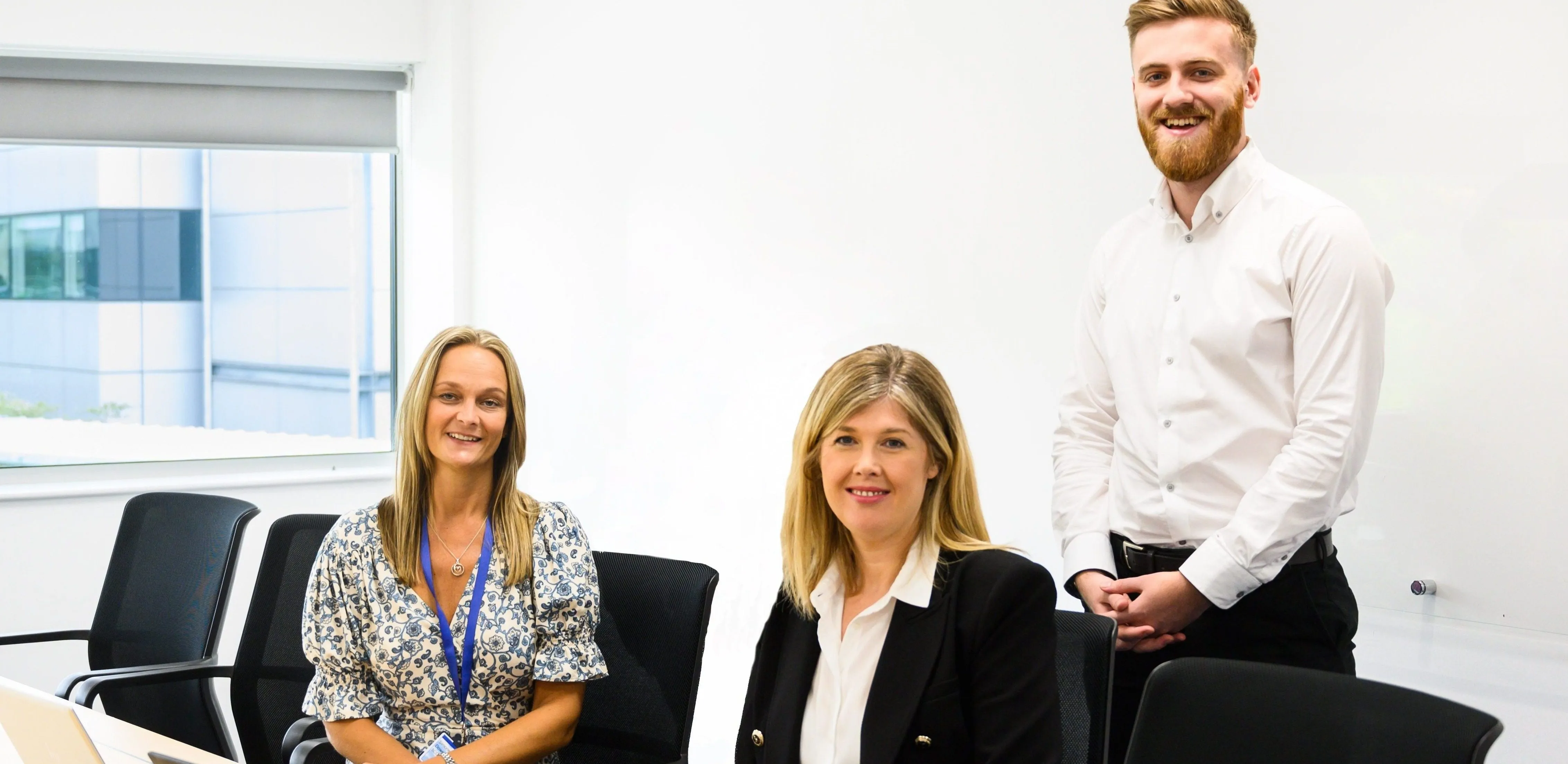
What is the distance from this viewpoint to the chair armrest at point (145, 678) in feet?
8.30

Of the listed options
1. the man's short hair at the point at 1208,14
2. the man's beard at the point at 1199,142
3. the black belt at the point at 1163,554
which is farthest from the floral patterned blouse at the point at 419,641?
the man's short hair at the point at 1208,14

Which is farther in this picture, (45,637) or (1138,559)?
(45,637)

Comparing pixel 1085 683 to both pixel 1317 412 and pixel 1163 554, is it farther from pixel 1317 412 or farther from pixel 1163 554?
pixel 1317 412

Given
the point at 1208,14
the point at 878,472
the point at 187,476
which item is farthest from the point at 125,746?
→ the point at 187,476

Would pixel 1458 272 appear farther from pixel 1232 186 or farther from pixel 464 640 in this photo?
pixel 464 640

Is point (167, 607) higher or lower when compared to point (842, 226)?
lower

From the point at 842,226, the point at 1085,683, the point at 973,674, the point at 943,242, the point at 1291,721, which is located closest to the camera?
the point at 1291,721

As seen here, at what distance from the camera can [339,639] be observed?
7.17 ft

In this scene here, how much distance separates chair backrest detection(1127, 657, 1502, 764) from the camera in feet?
4.47

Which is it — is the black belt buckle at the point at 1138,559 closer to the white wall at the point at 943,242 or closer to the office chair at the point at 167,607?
the white wall at the point at 943,242

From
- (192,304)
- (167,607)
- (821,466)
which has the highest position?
(192,304)

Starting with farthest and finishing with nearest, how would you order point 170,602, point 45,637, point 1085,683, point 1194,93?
point 45,637 < point 170,602 < point 1194,93 < point 1085,683

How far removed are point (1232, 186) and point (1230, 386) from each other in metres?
0.31

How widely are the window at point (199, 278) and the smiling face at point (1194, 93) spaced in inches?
135
